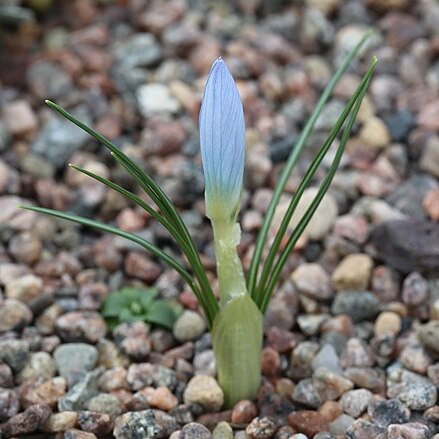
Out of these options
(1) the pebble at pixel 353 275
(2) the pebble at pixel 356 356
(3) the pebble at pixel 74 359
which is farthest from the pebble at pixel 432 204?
(3) the pebble at pixel 74 359

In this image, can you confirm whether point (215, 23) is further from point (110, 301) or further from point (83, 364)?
point (83, 364)

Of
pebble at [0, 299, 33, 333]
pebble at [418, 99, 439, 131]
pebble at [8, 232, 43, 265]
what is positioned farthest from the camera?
pebble at [418, 99, 439, 131]

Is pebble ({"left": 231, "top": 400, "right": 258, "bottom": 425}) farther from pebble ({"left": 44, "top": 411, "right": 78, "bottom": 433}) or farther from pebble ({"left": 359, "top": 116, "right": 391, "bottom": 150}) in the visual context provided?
pebble ({"left": 359, "top": 116, "right": 391, "bottom": 150})

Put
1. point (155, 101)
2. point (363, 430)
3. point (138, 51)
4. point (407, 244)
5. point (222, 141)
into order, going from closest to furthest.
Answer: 1. point (222, 141)
2. point (363, 430)
3. point (407, 244)
4. point (155, 101)
5. point (138, 51)

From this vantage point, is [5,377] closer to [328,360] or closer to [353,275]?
[328,360]

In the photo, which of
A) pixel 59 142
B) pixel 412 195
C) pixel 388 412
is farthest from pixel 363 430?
pixel 59 142

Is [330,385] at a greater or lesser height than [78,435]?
greater

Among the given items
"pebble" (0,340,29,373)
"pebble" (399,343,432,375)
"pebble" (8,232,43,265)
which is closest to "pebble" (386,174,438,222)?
"pebble" (399,343,432,375)

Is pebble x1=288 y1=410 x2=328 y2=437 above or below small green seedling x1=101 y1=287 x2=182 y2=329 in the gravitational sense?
below
